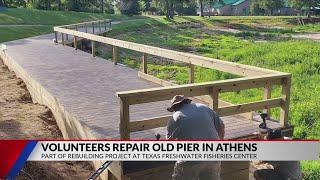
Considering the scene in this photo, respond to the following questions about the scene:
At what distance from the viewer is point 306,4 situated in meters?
78.0

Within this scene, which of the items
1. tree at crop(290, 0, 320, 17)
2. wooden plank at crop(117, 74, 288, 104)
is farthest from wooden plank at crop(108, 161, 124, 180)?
tree at crop(290, 0, 320, 17)

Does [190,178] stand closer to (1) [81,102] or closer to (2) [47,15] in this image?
(1) [81,102]

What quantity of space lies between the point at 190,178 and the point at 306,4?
79.4 meters

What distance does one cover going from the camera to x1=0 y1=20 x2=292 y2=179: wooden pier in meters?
6.80

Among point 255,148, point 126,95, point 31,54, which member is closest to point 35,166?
point 126,95

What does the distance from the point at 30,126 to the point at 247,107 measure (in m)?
5.19

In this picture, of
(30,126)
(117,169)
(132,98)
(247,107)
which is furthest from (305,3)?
(117,169)

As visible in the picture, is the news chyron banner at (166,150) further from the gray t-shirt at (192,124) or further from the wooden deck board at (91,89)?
the wooden deck board at (91,89)

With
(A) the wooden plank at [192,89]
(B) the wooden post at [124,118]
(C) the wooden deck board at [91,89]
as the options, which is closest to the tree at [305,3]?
(C) the wooden deck board at [91,89]

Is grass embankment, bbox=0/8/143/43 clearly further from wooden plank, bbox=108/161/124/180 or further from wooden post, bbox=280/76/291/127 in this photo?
wooden post, bbox=280/76/291/127

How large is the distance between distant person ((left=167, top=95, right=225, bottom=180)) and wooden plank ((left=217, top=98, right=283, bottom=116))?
202cm

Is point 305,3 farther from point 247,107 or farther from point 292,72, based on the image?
point 247,107

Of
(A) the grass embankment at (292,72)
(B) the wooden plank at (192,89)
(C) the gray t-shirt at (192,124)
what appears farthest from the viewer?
(A) the grass embankment at (292,72)

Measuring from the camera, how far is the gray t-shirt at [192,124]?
5281 mm
